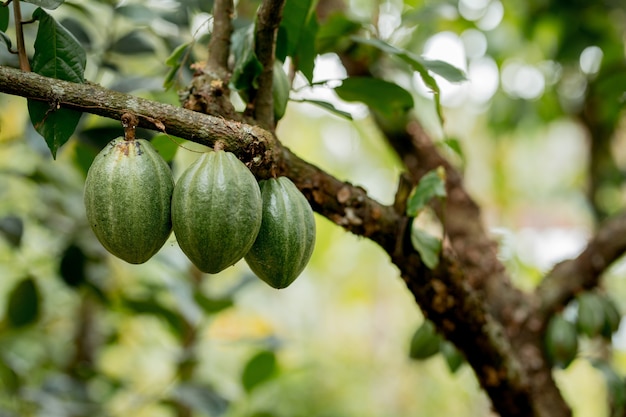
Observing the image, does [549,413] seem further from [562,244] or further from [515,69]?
[562,244]

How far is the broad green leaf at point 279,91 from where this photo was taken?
100 centimetres

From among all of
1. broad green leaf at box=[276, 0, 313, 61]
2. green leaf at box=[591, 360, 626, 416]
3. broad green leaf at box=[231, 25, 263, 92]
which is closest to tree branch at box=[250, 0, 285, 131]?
broad green leaf at box=[231, 25, 263, 92]

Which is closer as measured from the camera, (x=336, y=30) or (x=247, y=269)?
(x=336, y=30)

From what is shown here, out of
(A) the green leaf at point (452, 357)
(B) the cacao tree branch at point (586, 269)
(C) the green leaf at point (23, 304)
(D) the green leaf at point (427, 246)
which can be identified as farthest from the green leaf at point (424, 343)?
(C) the green leaf at point (23, 304)

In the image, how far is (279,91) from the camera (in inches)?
39.3

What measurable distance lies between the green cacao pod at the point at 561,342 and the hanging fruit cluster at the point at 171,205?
1.04 m

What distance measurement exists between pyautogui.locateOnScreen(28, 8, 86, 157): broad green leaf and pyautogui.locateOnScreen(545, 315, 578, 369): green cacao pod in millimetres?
1198

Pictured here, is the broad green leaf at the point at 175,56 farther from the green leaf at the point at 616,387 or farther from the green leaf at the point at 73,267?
the green leaf at the point at 616,387

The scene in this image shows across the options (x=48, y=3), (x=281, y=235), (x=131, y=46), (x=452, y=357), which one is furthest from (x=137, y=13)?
(x=452, y=357)

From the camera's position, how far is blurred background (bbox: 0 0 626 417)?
1.67 m

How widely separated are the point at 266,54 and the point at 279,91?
3.3 inches

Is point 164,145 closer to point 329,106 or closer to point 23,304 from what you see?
point 329,106

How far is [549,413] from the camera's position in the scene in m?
1.47

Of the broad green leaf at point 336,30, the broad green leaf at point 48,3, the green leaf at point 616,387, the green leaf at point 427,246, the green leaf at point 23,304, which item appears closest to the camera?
the broad green leaf at point 48,3
